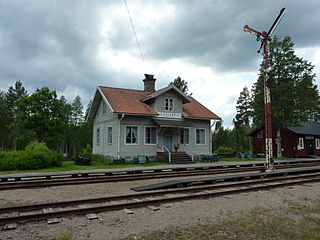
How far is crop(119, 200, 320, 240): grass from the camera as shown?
4629mm

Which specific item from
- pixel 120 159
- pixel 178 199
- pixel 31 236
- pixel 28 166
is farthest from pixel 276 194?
pixel 28 166

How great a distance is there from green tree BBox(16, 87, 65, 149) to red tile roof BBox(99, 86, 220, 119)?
25.1ft

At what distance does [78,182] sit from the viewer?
10977 mm

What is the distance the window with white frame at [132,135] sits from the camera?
868 inches

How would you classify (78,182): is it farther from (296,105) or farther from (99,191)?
(296,105)

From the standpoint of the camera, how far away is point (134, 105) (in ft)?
75.8

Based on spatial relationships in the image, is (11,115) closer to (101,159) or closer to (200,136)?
(101,159)

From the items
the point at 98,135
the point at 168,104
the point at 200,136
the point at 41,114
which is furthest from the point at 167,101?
the point at 41,114

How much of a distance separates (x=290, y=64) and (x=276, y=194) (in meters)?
27.4

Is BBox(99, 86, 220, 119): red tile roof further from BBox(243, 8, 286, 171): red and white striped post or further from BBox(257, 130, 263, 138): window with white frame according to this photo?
BBox(257, 130, 263, 138): window with white frame

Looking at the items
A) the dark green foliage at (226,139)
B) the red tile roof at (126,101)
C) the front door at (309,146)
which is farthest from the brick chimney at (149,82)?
the front door at (309,146)

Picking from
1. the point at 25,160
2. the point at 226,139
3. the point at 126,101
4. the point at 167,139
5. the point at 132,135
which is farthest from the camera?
the point at 226,139

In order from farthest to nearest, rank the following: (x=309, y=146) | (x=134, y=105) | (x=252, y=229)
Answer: (x=309, y=146) < (x=134, y=105) < (x=252, y=229)

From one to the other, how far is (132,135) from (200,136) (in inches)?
288
